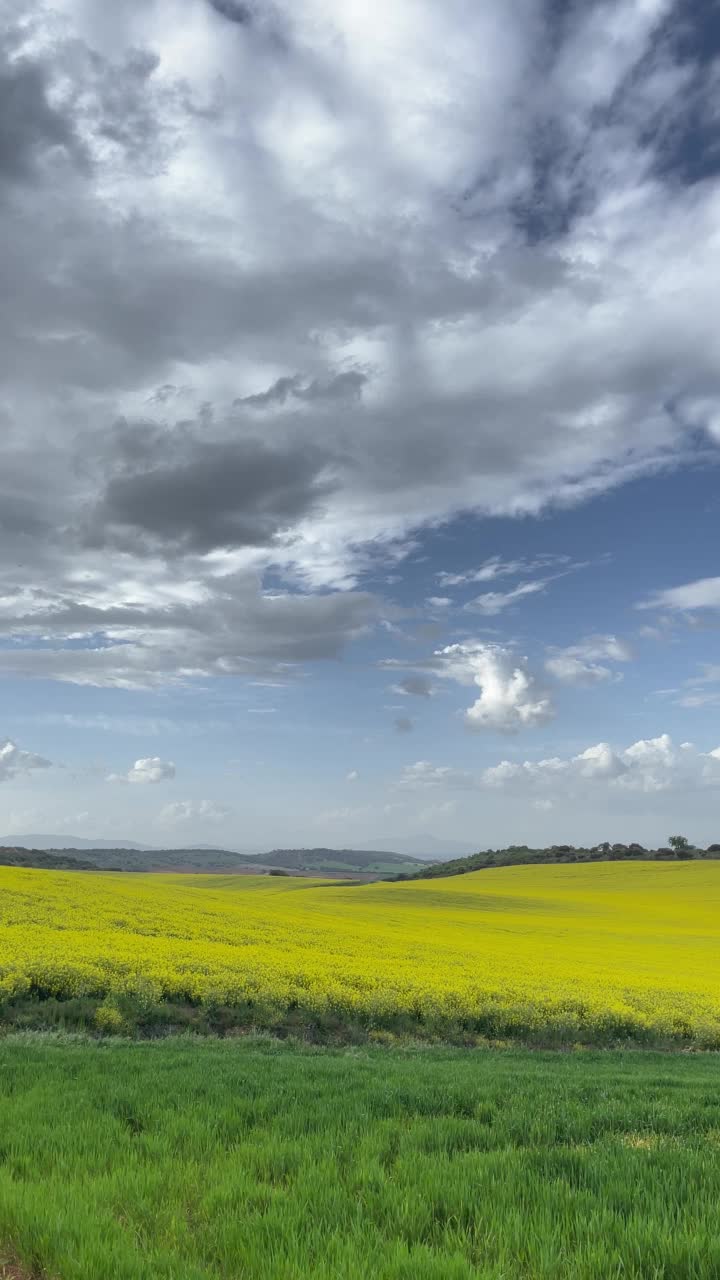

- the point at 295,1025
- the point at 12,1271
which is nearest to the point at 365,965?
the point at 295,1025

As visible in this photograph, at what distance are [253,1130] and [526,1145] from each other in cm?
230

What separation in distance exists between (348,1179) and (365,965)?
18.6m

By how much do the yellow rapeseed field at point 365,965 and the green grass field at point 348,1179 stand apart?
29.8ft

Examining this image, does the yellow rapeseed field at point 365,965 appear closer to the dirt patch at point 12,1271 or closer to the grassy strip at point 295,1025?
the grassy strip at point 295,1025

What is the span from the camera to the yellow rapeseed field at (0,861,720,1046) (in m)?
17.3

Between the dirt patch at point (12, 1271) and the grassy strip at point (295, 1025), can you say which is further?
the grassy strip at point (295, 1025)

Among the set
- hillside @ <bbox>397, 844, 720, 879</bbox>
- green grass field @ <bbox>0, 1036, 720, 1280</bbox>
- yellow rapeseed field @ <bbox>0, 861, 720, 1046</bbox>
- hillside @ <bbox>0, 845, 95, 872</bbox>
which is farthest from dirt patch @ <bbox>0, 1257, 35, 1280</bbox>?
hillside @ <bbox>397, 844, 720, 879</bbox>

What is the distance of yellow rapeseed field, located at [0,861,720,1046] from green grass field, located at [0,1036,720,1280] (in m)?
9.09

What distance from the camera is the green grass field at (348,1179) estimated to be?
12.0ft

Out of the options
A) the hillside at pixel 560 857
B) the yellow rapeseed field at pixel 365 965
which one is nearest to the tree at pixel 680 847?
the hillside at pixel 560 857

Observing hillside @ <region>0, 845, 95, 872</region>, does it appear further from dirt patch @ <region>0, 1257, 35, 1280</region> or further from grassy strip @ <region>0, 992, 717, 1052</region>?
dirt patch @ <region>0, 1257, 35, 1280</region>

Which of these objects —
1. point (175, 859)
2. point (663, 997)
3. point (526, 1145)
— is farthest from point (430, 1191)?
point (175, 859)

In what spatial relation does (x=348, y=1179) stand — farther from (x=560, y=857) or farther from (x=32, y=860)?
(x=560, y=857)

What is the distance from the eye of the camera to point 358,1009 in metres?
17.4
